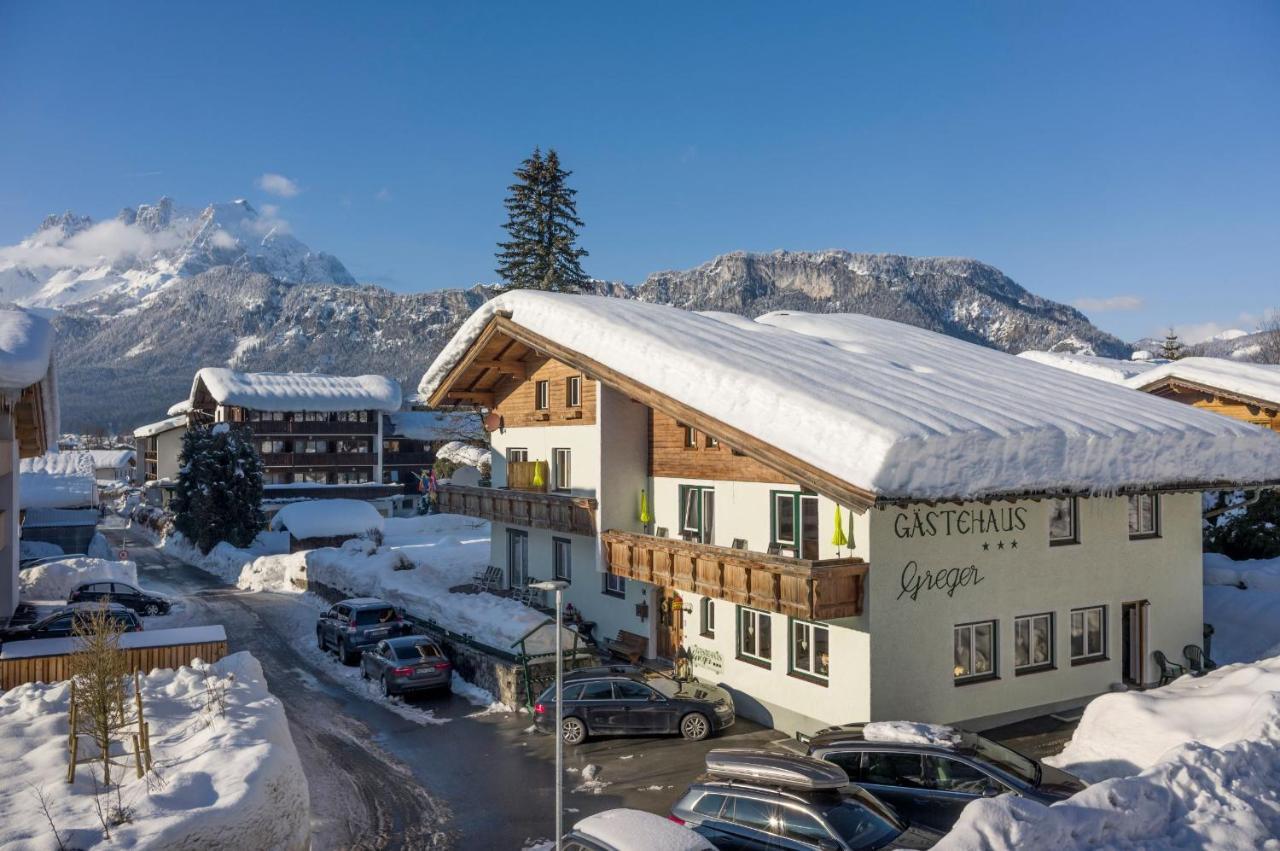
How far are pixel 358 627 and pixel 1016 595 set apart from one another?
62.6 ft

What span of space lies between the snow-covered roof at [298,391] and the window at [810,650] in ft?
196

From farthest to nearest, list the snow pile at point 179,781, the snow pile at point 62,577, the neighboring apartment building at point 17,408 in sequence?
the snow pile at point 62,577 → the neighboring apartment building at point 17,408 → the snow pile at point 179,781

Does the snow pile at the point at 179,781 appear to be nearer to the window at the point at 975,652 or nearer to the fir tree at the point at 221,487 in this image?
the window at the point at 975,652

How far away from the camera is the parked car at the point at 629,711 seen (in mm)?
19172

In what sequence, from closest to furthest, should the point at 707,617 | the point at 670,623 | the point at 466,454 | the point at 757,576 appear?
the point at 757,576 → the point at 707,617 → the point at 670,623 → the point at 466,454

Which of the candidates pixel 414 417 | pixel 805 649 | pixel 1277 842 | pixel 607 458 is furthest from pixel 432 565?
pixel 414 417

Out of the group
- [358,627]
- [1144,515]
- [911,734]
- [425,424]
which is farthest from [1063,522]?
[425,424]

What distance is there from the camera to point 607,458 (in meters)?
25.3

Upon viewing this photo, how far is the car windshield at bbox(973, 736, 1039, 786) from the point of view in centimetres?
1295

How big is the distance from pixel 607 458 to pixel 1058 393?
12.3 m

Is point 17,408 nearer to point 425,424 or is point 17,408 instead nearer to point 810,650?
point 810,650

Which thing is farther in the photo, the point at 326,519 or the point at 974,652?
the point at 326,519

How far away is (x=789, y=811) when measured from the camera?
1105 centimetres

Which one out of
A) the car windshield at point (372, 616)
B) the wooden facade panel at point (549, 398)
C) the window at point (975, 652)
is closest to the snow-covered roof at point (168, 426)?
the wooden facade panel at point (549, 398)
